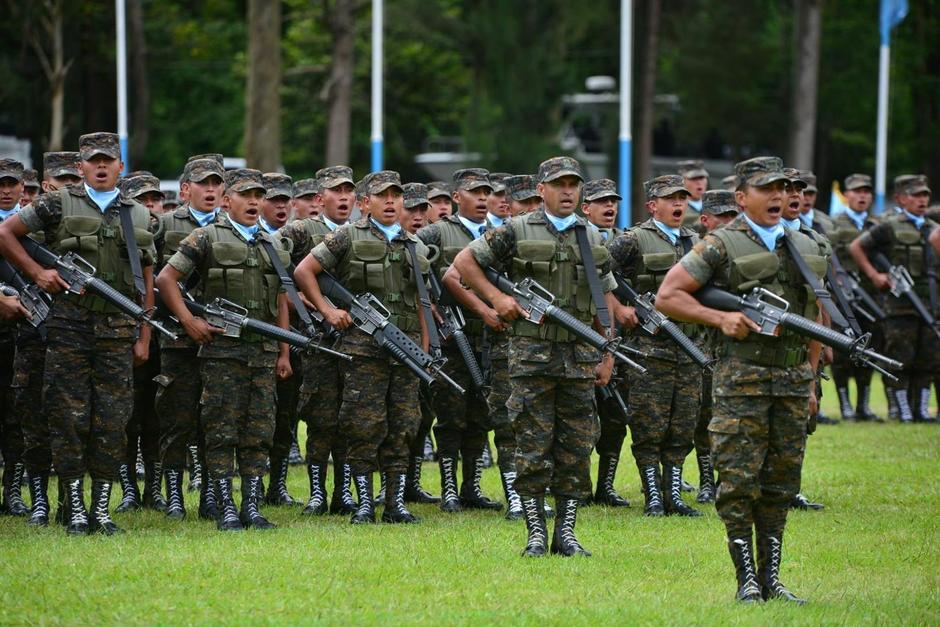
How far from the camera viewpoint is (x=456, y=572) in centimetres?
885

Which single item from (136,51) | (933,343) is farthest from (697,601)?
(136,51)

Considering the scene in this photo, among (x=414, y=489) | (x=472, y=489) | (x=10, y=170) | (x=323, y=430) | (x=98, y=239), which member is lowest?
(x=414, y=489)

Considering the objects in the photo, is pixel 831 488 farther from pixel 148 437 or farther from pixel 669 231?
pixel 148 437

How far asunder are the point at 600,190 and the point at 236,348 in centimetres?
280

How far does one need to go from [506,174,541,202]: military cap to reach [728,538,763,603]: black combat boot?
397 cm

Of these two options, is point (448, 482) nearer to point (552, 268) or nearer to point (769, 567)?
point (552, 268)

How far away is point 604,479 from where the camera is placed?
1201 cm

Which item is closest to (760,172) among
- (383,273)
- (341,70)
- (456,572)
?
(456,572)

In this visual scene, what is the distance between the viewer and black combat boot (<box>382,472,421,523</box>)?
10.8 meters

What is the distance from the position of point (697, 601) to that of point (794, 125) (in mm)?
26829

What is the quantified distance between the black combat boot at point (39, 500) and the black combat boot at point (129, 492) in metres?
0.83

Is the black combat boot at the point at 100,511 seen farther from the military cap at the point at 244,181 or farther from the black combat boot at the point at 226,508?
the military cap at the point at 244,181

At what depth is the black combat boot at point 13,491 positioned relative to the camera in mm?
11336

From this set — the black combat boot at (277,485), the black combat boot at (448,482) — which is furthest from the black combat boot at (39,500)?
the black combat boot at (448,482)
